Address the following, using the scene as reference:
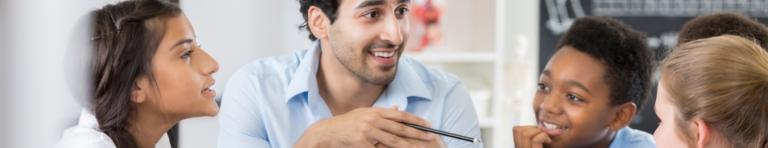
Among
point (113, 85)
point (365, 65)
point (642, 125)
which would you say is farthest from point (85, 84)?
point (642, 125)

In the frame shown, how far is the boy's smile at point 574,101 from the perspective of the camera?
2.31 ft

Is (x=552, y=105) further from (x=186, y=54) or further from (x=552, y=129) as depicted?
(x=186, y=54)

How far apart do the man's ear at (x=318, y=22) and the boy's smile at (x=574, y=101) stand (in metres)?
0.33

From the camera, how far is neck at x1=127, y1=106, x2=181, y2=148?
0.44 m

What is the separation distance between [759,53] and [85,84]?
59 centimetres

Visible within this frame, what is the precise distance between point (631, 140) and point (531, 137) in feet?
0.67

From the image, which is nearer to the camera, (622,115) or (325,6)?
(325,6)

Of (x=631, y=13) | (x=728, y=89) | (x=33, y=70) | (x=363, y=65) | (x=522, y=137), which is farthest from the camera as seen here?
(x=631, y=13)

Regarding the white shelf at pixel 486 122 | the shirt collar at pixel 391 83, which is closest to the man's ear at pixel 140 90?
the shirt collar at pixel 391 83

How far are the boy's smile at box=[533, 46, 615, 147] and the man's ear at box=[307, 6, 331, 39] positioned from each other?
12.9 inches

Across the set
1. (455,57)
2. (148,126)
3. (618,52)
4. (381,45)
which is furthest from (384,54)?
(455,57)

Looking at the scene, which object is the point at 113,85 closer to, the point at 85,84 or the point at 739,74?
the point at 85,84

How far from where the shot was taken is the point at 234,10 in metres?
0.48

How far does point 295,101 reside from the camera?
633mm
